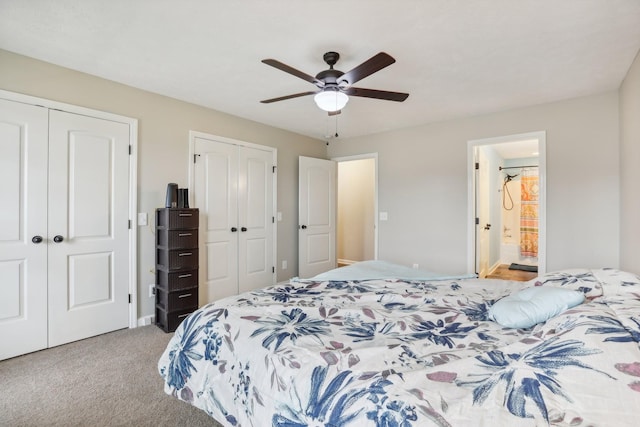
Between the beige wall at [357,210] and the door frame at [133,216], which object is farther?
the beige wall at [357,210]

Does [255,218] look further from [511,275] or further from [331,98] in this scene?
[511,275]

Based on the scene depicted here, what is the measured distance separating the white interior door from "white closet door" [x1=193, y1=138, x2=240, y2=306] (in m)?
1.12

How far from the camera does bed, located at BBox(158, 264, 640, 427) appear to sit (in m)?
0.80

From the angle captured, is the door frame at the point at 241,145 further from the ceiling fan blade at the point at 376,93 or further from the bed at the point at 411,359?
the bed at the point at 411,359

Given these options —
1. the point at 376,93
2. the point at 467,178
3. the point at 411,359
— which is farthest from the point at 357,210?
the point at 411,359

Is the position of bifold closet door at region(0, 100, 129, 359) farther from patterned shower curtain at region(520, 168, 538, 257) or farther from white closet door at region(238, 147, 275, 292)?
patterned shower curtain at region(520, 168, 538, 257)

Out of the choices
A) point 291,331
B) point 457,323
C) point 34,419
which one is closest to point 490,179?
point 457,323

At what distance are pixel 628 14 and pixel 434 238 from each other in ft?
9.56

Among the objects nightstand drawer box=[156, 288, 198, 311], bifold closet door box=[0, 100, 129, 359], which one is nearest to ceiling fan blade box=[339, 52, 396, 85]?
bifold closet door box=[0, 100, 129, 359]

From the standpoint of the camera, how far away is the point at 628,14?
1924mm

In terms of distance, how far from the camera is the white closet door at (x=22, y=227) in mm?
2432

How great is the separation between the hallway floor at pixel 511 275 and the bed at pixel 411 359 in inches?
161

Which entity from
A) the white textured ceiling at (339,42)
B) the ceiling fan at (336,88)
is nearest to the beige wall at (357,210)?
the white textured ceiling at (339,42)

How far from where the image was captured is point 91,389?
2059 millimetres
